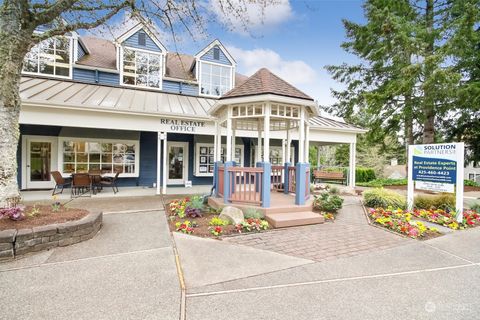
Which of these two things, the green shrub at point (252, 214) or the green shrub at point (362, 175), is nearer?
the green shrub at point (252, 214)

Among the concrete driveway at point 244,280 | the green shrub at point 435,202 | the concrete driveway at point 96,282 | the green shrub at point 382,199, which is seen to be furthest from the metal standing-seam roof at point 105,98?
the green shrub at point 435,202

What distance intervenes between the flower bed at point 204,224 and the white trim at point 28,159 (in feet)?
23.4

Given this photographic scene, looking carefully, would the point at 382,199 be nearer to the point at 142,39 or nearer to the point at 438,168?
the point at 438,168

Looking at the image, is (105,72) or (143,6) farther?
(105,72)

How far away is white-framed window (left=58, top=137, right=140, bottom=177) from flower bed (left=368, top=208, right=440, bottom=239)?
961cm

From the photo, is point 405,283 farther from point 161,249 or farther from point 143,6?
point 143,6

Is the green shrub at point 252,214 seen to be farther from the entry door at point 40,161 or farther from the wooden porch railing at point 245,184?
the entry door at point 40,161

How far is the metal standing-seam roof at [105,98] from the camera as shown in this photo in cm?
766

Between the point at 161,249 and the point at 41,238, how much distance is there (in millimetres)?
1879

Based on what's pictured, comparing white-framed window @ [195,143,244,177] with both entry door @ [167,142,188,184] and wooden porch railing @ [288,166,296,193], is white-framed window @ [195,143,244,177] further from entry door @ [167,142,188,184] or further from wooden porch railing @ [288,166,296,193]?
wooden porch railing @ [288,166,296,193]

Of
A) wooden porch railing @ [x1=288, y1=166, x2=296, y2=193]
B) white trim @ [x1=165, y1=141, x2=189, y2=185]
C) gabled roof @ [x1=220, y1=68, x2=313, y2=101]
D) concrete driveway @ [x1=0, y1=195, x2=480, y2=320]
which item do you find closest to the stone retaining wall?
concrete driveway @ [x1=0, y1=195, x2=480, y2=320]

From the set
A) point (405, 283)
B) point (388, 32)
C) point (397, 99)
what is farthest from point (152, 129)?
point (397, 99)

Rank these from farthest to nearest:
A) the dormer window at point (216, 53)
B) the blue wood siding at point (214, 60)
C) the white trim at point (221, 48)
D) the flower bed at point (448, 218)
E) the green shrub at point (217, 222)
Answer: the dormer window at point (216, 53) → the blue wood siding at point (214, 60) → the white trim at point (221, 48) → the flower bed at point (448, 218) → the green shrub at point (217, 222)

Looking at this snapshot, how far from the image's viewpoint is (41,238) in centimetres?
380
